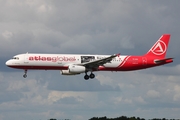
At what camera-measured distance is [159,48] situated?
137 meters

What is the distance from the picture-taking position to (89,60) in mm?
124000

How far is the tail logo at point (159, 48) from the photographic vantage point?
13562cm

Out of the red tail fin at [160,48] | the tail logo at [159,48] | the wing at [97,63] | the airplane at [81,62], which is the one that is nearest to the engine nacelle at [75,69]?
the airplane at [81,62]

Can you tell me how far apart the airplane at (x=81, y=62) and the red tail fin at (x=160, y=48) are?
2029 millimetres

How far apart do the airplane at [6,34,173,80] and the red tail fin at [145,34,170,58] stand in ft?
6.66

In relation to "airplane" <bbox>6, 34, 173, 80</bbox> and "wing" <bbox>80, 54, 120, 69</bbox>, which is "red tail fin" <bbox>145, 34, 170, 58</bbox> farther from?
"wing" <bbox>80, 54, 120, 69</bbox>

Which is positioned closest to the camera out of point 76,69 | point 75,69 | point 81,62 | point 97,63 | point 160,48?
point 75,69

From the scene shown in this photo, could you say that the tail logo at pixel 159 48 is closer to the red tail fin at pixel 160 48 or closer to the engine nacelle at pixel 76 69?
the red tail fin at pixel 160 48

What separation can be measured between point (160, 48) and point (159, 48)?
1.21 ft

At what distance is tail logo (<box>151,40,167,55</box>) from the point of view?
135625 millimetres

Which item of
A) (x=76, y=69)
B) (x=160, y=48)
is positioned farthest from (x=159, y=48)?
(x=76, y=69)

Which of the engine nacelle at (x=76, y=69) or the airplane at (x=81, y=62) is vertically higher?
the airplane at (x=81, y=62)

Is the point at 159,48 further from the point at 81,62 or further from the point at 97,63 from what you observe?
the point at 81,62

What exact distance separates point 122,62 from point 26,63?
21.9m
